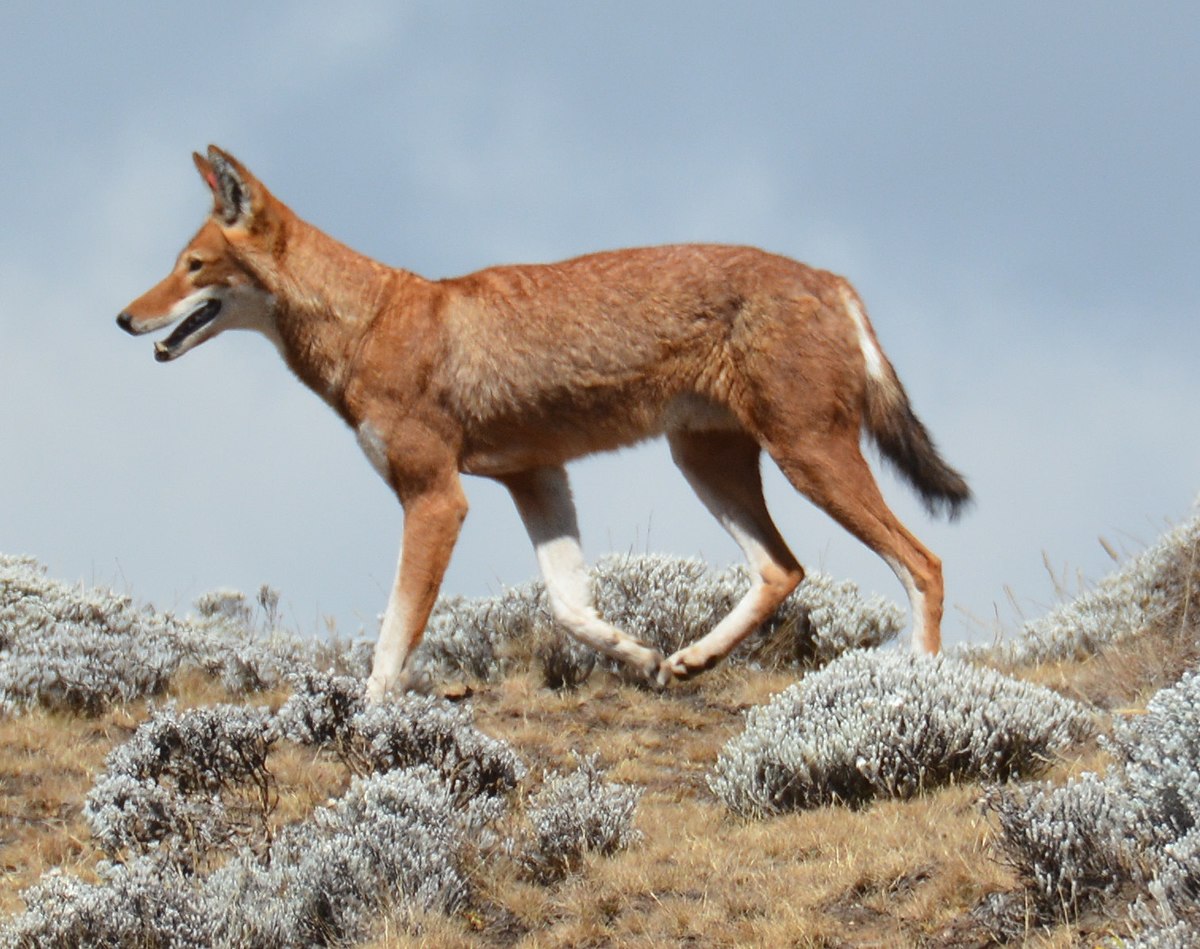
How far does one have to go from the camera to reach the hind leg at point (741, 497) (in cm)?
783

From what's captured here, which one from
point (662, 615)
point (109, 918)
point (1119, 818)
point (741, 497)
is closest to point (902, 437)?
point (741, 497)

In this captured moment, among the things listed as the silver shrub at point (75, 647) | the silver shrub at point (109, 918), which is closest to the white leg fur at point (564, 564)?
the silver shrub at point (75, 647)

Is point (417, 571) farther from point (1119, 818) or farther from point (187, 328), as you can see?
point (1119, 818)

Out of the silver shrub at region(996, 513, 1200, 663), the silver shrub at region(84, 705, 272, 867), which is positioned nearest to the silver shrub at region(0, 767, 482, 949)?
the silver shrub at region(84, 705, 272, 867)

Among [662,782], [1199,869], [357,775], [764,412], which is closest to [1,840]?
[357,775]

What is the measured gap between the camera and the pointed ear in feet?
25.5

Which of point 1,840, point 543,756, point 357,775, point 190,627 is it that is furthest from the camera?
point 190,627

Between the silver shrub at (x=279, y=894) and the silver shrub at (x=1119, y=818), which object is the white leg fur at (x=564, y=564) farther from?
the silver shrub at (x=1119, y=818)

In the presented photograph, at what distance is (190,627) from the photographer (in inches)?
431

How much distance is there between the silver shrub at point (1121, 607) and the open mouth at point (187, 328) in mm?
5021

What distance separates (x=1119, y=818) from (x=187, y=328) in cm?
535

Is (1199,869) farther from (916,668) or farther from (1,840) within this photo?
(1,840)

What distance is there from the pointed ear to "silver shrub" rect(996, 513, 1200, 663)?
508 cm

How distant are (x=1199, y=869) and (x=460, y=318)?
5031 millimetres
